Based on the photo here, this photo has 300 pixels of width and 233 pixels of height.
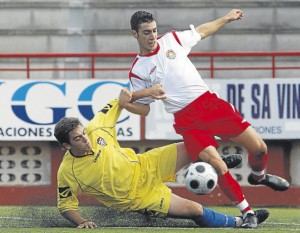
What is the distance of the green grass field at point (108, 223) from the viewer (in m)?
11.0

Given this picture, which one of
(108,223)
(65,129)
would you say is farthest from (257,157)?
(65,129)

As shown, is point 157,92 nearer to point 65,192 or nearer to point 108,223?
point 65,192

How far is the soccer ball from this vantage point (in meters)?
10.9

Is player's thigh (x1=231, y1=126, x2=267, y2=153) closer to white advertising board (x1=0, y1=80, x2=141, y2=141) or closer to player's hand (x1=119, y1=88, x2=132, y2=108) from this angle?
player's hand (x1=119, y1=88, x2=132, y2=108)

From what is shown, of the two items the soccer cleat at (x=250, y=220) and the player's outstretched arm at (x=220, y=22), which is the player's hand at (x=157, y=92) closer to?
the player's outstretched arm at (x=220, y=22)

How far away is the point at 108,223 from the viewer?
1177 centimetres

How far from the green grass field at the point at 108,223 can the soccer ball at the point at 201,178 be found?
14.3 inches

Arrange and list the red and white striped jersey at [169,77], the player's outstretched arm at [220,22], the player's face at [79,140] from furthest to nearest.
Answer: the player's outstretched arm at [220,22]
the red and white striped jersey at [169,77]
the player's face at [79,140]

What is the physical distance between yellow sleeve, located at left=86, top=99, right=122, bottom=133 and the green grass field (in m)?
Result: 0.92

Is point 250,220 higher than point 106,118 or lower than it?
lower

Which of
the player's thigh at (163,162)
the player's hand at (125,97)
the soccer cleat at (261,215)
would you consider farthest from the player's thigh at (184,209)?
the player's hand at (125,97)

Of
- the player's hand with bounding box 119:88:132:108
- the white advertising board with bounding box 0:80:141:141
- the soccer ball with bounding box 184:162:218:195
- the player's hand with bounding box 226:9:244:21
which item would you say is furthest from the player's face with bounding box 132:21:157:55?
the white advertising board with bounding box 0:80:141:141

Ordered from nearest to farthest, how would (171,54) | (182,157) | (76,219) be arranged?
(76,219)
(182,157)
(171,54)

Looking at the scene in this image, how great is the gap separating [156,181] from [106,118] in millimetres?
733
